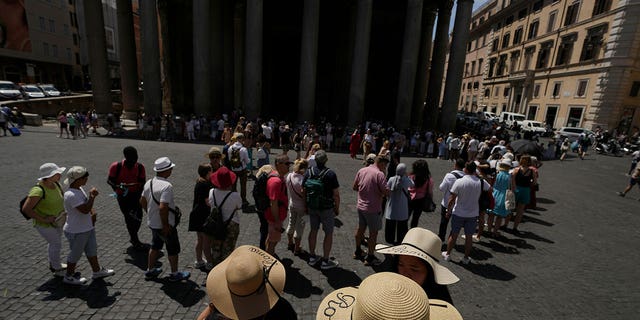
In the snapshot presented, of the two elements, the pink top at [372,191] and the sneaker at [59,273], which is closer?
the sneaker at [59,273]

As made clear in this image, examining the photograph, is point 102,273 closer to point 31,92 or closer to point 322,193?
point 322,193

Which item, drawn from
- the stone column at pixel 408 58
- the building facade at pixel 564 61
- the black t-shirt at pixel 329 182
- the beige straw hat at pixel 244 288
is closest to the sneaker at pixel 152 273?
the black t-shirt at pixel 329 182

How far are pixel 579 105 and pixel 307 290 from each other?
4046cm

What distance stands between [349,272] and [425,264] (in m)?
2.91

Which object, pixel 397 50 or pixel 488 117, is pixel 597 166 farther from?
pixel 488 117

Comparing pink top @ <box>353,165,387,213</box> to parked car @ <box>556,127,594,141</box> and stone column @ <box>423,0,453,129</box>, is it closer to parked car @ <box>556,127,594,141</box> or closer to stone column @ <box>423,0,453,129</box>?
stone column @ <box>423,0,453,129</box>

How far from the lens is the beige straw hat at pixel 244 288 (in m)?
1.66

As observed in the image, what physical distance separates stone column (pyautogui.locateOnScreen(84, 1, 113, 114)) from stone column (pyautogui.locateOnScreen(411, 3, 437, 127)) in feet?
81.4

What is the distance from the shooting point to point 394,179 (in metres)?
4.90

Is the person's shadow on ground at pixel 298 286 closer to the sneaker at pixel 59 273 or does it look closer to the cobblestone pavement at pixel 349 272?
the cobblestone pavement at pixel 349 272

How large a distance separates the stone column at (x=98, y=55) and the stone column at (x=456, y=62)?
24910mm

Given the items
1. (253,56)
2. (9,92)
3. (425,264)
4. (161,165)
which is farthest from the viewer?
(9,92)

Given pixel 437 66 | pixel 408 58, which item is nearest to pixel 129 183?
pixel 408 58

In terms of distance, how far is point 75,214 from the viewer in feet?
12.2
